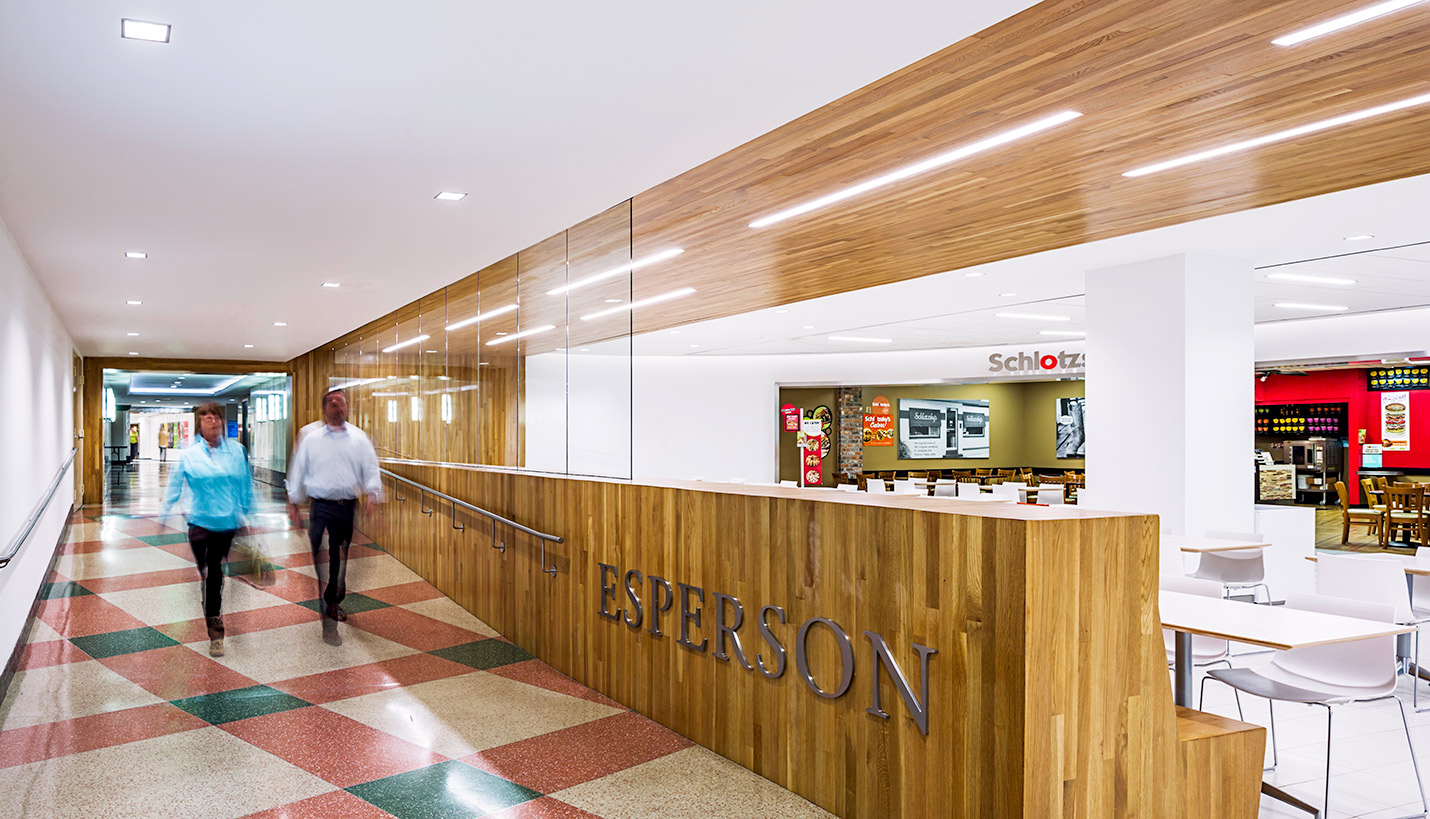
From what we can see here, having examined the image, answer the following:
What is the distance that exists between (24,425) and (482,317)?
329cm

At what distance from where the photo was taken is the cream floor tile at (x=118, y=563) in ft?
29.0

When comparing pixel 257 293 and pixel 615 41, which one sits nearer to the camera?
pixel 615 41

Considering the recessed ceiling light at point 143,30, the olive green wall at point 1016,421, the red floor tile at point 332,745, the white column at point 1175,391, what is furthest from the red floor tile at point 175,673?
the olive green wall at point 1016,421

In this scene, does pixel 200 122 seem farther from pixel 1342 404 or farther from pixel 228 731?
pixel 1342 404

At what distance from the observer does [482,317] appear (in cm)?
743

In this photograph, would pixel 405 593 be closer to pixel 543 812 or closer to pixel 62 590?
pixel 62 590

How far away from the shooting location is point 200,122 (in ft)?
A: 11.9

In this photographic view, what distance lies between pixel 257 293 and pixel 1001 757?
763 centimetres

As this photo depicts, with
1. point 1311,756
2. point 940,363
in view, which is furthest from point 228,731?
point 940,363

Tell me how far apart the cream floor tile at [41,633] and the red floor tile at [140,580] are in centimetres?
128

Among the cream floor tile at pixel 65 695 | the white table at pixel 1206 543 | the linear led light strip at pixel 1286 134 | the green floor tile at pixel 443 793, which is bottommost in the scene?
the green floor tile at pixel 443 793

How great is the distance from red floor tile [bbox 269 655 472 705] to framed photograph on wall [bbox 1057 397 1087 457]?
16.0 metres

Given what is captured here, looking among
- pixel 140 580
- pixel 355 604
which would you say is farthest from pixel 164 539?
Result: pixel 355 604

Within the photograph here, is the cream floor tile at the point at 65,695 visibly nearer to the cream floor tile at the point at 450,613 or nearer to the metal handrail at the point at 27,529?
the metal handrail at the point at 27,529
